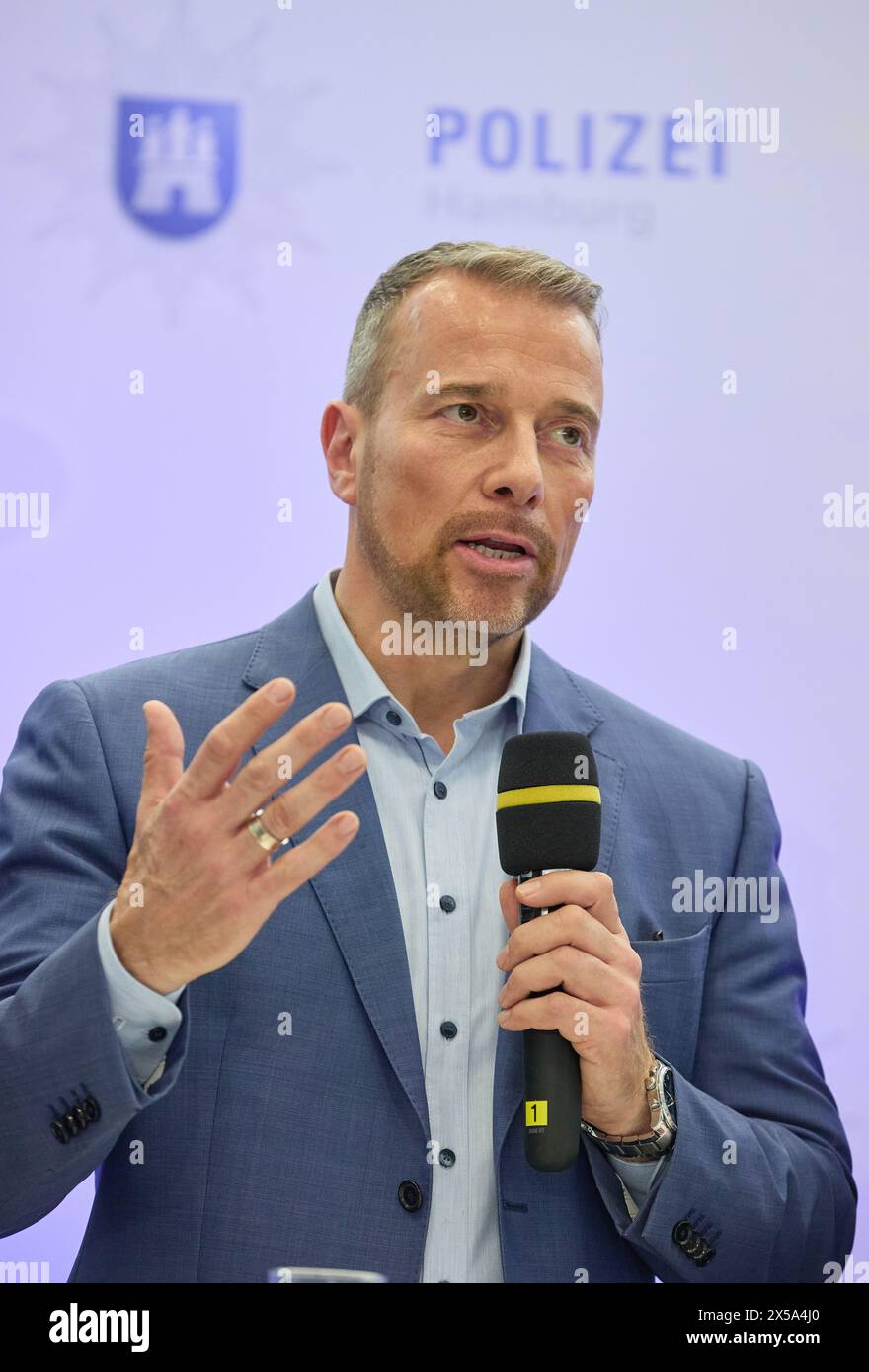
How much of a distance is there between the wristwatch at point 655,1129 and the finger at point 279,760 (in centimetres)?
80

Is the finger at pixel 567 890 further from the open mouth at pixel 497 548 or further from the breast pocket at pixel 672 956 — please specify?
the open mouth at pixel 497 548

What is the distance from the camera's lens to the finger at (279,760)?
1.68 metres

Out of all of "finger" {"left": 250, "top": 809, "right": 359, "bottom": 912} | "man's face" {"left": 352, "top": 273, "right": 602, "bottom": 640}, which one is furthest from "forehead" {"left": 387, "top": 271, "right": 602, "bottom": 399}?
"finger" {"left": 250, "top": 809, "right": 359, "bottom": 912}

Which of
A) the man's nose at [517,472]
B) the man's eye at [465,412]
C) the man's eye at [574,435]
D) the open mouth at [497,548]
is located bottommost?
the open mouth at [497,548]

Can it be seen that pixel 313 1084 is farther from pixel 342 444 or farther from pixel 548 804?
pixel 342 444

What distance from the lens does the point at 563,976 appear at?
1877 millimetres

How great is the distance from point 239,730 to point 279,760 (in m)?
0.06

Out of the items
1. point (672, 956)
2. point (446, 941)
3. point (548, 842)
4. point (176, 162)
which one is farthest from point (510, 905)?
point (176, 162)

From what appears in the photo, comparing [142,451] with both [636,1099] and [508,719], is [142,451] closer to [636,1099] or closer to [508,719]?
[508,719]

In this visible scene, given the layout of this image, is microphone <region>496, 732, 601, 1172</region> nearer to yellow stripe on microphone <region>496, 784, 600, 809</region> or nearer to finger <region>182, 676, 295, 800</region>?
yellow stripe on microphone <region>496, 784, 600, 809</region>

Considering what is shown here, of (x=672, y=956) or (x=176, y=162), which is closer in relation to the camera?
(x=672, y=956)

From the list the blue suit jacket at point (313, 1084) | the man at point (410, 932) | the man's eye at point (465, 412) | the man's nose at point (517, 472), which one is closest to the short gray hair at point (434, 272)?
the man at point (410, 932)

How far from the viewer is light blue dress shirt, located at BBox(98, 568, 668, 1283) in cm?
216
